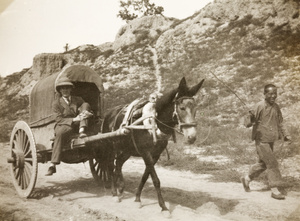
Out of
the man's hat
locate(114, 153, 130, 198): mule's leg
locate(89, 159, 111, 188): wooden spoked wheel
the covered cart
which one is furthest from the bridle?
locate(89, 159, 111, 188): wooden spoked wheel

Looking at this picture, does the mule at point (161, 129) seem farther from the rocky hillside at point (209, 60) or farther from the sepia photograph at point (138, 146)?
the rocky hillside at point (209, 60)

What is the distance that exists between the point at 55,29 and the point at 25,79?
22466 millimetres

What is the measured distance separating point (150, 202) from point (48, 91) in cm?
358

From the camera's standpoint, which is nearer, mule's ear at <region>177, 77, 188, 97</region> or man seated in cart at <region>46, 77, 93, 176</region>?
mule's ear at <region>177, 77, 188, 97</region>

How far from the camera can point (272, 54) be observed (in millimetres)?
11469

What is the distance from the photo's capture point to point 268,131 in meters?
6.16

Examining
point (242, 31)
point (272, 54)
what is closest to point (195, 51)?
point (242, 31)

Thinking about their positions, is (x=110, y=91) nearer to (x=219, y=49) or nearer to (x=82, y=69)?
(x=219, y=49)

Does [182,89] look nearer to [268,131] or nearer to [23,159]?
[268,131]

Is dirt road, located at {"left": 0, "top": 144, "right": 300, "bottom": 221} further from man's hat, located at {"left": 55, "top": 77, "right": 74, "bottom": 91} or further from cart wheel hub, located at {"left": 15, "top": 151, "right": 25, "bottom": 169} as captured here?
man's hat, located at {"left": 55, "top": 77, "right": 74, "bottom": 91}

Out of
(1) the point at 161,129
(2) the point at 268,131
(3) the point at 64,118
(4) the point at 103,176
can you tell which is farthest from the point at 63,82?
(2) the point at 268,131

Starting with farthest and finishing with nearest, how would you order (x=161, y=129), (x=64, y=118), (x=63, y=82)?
(x=63, y=82), (x=64, y=118), (x=161, y=129)

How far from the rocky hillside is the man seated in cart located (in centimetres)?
504

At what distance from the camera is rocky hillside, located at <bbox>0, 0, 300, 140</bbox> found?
35.7 feet
